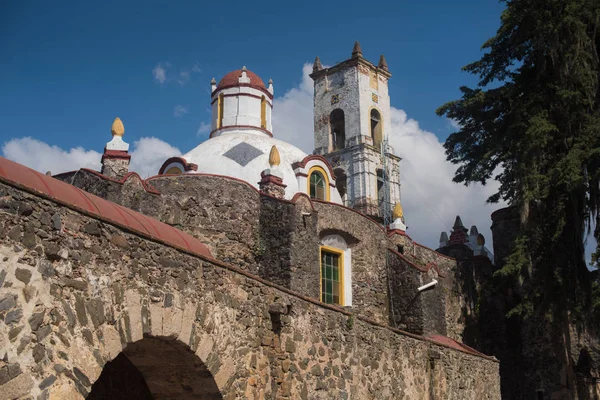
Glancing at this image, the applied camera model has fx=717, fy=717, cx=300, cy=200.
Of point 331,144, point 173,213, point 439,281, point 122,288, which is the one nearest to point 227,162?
point 173,213

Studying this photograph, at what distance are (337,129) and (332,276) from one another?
1084 inches

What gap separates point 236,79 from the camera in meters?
23.4

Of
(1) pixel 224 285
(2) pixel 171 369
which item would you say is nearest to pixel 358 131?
(1) pixel 224 285

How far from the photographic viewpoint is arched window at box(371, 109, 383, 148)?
44125mm

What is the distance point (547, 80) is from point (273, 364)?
14657 mm

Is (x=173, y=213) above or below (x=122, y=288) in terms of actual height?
above

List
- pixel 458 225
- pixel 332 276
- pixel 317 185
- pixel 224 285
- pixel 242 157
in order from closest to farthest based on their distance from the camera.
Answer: pixel 224 285 → pixel 332 276 → pixel 242 157 → pixel 317 185 → pixel 458 225

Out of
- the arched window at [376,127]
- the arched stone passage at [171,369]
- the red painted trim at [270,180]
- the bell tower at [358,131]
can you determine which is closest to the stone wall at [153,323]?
the arched stone passage at [171,369]

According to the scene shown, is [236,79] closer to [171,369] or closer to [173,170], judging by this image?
[173,170]

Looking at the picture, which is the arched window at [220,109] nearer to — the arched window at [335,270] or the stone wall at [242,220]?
the stone wall at [242,220]

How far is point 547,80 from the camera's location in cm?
2042

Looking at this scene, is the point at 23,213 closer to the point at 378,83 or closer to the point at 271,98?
the point at 271,98

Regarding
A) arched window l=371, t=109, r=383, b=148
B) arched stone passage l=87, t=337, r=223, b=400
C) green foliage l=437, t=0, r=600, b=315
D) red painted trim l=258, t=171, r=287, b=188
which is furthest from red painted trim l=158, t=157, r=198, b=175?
arched window l=371, t=109, r=383, b=148

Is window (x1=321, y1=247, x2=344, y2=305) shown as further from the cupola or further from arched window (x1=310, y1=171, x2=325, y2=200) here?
the cupola
